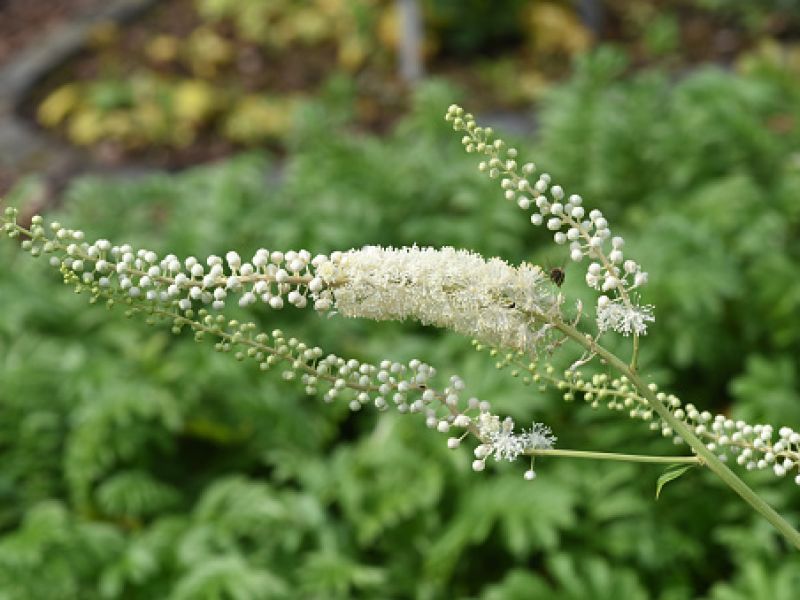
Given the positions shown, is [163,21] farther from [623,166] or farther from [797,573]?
[797,573]

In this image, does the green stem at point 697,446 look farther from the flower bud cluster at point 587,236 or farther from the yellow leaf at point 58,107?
the yellow leaf at point 58,107

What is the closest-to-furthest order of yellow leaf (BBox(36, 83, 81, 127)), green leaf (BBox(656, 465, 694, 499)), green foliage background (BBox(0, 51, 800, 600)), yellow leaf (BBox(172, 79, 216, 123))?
1. green leaf (BBox(656, 465, 694, 499))
2. green foliage background (BBox(0, 51, 800, 600))
3. yellow leaf (BBox(172, 79, 216, 123))
4. yellow leaf (BBox(36, 83, 81, 127))

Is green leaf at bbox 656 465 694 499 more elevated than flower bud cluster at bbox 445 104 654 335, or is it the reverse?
flower bud cluster at bbox 445 104 654 335

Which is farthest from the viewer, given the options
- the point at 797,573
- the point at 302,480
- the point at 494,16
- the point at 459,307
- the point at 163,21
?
the point at 163,21

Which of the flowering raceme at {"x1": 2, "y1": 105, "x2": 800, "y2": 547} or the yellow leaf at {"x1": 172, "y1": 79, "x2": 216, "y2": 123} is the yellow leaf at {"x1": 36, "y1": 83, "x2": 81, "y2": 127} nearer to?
the yellow leaf at {"x1": 172, "y1": 79, "x2": 216, "y2": 123}

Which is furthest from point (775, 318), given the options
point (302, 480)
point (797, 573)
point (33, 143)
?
point (33, 143)

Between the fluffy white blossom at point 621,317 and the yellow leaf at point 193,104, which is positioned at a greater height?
the yellow leaf at point 193,104

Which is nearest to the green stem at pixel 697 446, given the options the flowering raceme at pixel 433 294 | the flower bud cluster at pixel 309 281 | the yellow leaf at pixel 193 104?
the flowering raceme at pixel 433 294

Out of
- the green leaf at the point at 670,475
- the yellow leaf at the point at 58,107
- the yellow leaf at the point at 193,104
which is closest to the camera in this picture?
the green leaf at the point at 670,475

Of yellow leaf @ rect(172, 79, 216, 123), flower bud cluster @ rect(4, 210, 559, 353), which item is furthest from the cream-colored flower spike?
yellow leaf @ rect(172, 79, 216, 123)
